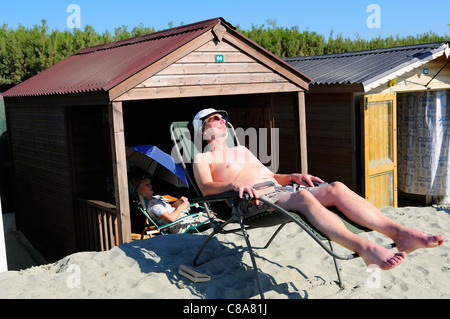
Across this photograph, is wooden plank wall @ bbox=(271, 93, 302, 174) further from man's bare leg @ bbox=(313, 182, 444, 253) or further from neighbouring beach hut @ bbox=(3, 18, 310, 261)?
man's bare leg @ bbox=(313, 182, 444, 253)

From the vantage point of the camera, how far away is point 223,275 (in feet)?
16.0

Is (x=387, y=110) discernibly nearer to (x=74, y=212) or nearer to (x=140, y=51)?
(x=140, y=51)

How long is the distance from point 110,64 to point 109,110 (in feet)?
4.87

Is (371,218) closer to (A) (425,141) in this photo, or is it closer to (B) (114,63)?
(B) (114,63)

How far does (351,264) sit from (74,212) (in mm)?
3800

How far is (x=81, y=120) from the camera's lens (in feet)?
22.9

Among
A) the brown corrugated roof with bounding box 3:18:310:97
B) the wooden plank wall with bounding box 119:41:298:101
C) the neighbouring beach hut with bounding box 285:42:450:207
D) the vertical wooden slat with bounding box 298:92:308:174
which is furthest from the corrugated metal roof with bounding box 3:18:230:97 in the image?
the neighbouring beach hut with bounding box 285:42:450:207

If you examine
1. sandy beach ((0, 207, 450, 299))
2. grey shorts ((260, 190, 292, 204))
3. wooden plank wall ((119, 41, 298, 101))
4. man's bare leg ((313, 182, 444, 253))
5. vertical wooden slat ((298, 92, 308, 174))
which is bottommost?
sandy beach ((0, 207, 450, 299))

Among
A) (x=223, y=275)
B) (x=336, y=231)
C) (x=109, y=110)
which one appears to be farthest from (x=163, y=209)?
(x=336, y=231)

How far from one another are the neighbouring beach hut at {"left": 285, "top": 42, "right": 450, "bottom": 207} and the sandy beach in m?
2.78

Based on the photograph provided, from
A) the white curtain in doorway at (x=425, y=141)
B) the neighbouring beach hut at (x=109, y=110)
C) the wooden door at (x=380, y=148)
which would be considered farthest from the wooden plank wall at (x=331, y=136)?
the white curtain in doorway at (x=425, y=141)

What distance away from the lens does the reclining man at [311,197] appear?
372 cm

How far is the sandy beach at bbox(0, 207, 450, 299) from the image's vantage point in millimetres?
4461

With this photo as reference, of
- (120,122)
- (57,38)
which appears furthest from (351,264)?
(57,38)
